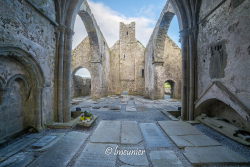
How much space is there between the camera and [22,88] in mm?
3305

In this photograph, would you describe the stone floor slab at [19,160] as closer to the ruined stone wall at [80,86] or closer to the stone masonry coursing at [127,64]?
the ruined stone wall at [80,86]

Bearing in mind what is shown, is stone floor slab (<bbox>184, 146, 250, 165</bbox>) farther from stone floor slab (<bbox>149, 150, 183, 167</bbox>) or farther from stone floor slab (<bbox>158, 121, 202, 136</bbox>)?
stone floor slab (<bbox>158, 121, 202, 136</bbox>)

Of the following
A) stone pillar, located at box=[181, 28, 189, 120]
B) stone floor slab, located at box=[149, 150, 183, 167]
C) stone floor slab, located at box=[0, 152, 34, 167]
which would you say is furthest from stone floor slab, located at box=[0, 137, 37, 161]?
stone pillar, located at box=[181, 28, 189, 120]

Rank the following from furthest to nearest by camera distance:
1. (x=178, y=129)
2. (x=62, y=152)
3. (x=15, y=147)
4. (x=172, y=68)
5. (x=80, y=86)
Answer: (x=80, y=86), (x=172, y=68), (x=178, y=129), (x=15, y=147), (x=62, y=152)

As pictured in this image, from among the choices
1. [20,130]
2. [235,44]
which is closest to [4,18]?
[20,130]

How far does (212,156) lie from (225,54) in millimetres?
3039

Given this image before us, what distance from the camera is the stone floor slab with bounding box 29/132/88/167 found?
2050 millimetres

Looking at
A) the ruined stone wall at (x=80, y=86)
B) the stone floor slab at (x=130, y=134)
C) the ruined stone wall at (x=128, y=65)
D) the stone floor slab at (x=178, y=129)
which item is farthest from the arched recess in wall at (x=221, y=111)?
the ruined stone wall at (x=80, y=86)

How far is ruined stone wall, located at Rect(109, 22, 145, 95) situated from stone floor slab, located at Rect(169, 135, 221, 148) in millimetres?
14132

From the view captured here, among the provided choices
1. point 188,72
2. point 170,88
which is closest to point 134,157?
point 188,72

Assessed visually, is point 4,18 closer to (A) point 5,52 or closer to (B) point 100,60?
(A) point 5,52

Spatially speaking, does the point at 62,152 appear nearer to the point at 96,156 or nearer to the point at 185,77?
the point at 96,156

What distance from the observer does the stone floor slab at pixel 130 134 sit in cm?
286

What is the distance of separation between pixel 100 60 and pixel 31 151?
1018 centimetres
